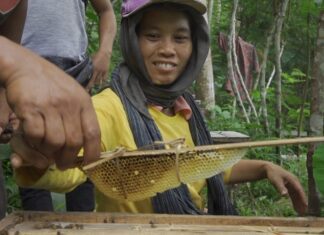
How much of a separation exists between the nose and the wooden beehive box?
88 centimetres

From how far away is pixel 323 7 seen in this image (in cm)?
287

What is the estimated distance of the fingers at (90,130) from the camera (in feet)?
3.60

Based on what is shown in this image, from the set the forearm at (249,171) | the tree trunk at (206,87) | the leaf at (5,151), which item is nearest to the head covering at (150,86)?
the forearm at (249,171)

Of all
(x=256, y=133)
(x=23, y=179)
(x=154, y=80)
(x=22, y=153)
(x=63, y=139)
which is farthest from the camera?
(x=256, y=133)

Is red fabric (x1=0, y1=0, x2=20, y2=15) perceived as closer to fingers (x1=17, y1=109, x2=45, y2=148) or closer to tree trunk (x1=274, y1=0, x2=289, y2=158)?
fingers (x1=17, y1=109, x2=45, y2=148)

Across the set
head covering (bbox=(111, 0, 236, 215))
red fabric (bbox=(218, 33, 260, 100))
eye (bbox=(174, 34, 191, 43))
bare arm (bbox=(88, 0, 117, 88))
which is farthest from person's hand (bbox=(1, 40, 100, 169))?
red fabric (bbox=(218, 33, 260, 100))

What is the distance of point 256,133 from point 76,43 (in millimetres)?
2895

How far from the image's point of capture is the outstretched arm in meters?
2.10

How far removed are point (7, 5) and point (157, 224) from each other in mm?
765

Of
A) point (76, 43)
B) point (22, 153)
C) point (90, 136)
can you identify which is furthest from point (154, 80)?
point (90, 136)

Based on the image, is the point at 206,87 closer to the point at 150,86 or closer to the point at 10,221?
the point at 150,86

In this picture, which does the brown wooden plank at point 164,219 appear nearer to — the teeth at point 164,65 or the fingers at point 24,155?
the fingers at point 24,155

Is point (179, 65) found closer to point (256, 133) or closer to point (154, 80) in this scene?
point (154, 80)

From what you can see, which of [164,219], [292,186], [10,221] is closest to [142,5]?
[292,186]
